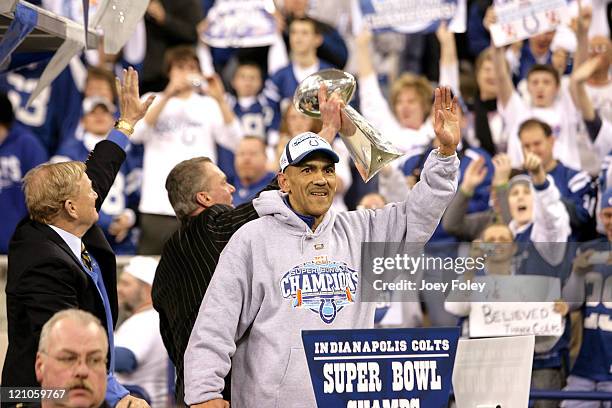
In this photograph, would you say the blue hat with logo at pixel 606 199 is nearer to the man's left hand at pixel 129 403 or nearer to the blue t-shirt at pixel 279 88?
the blue t-shirt at pixel 279 88

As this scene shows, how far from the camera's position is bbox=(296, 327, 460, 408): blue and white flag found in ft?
14.2

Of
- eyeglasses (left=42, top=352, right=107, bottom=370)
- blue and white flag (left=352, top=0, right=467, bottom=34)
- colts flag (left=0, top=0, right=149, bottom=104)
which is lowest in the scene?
eyeglasses (left=42, top=352, right=107, bottom=370)

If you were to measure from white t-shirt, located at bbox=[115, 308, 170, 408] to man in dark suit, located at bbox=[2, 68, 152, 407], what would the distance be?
2.39m

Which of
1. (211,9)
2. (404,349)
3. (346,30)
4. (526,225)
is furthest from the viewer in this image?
(346,30)

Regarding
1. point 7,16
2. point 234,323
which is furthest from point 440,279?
point 7,16

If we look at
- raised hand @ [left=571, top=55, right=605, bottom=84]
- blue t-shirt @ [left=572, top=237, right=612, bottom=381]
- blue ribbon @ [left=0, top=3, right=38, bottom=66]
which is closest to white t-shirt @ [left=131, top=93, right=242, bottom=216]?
raised hand @ [left=571, top=55, right=605, bottom=84]

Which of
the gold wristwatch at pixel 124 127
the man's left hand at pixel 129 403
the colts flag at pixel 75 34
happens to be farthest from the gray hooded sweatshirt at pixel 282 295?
the colts flag at pixel 75 34

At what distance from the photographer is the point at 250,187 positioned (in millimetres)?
9266

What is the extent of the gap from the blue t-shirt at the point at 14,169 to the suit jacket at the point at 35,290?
4.50m

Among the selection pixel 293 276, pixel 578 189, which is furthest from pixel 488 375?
pixel 578 189

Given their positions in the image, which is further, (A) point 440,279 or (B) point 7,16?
(A) point 440,279

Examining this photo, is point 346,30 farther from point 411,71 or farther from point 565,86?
point 565,86

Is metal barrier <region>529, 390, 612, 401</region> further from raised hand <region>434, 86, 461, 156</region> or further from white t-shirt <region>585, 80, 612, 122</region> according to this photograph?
white t-shirt <region>585, 80, 612, 122</region>

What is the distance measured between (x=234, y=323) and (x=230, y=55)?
681cm
